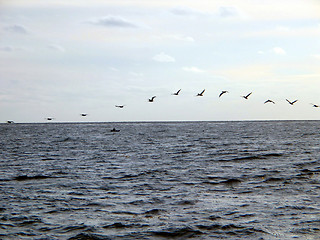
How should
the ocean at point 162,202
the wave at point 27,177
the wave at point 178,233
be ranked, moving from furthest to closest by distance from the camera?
the wave at point 27,177 → the ocean at point 162,202 → the wave at point 178,233

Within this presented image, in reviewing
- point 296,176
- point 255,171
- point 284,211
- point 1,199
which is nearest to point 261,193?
→ point 284,211

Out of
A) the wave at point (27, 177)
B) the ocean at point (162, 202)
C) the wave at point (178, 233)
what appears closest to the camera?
the wave at point (178, 233)

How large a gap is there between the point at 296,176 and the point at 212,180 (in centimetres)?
534

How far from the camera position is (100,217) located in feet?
55.9

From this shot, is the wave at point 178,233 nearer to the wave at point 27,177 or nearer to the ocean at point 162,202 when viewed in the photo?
the ocean at point 162,202

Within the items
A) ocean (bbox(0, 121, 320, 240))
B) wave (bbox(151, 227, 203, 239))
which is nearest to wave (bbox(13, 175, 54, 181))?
ocean (bbox(0, 121, 320, 240))

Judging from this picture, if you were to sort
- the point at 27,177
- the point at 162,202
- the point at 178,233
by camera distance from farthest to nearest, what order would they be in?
the point at 27,177, the point at 162,202, the point at 178,233

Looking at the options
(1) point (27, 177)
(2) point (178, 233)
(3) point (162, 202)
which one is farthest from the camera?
(1) point (27, 177)

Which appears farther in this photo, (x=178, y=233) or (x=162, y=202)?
(x=162, y=202)

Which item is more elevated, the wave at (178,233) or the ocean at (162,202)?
the ocean at (162,202)

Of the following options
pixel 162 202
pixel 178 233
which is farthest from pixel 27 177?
pixel 178 233

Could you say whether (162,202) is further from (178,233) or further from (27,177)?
(27,177)

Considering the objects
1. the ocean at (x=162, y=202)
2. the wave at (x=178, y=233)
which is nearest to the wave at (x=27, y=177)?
the ocean at (x=162, y=202)

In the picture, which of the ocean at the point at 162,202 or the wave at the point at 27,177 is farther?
the wave at the point at 27,177
